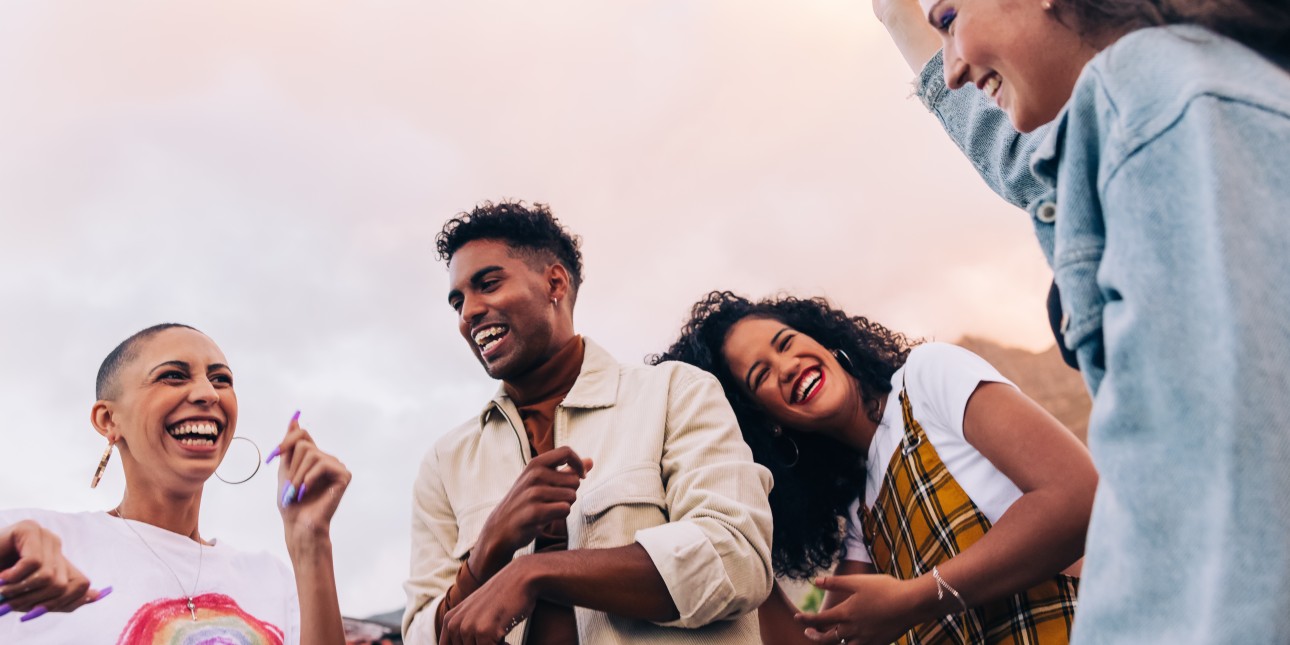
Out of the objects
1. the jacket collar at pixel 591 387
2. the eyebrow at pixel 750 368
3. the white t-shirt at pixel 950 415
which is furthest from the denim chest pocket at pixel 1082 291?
the eyebrow at pixel 750 368

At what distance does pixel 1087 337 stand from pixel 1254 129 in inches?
11.5

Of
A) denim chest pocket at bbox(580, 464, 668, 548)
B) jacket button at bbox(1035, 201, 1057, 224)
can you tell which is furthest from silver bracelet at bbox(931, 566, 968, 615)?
jacket button at bbox(1035, 201, 1057, 224)

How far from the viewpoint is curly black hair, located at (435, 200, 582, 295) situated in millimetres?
3873

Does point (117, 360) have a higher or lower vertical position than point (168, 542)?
higher

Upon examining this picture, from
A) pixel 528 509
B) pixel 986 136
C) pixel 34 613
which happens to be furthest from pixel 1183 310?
pixel 34 613

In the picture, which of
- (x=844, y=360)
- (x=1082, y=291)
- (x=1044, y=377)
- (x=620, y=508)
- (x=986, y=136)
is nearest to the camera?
(x=1082, y=291)

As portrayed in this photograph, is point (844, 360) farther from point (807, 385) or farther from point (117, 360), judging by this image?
→ point (117, 360)

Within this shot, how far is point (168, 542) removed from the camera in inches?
140

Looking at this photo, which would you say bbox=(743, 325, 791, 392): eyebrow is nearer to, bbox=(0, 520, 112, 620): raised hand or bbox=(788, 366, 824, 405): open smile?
bbox=(788, 366, 824, 405): open smile

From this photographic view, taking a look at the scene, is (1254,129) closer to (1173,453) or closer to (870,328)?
(1173,453)

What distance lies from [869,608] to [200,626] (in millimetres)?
2132

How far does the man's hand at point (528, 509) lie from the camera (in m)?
2.58

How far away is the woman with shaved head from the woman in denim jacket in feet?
7.89

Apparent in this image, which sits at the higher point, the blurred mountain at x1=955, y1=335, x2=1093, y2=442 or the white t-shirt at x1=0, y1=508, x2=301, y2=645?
the blurred mountain at x1=955, y1=335, x2=1093, y2=442
